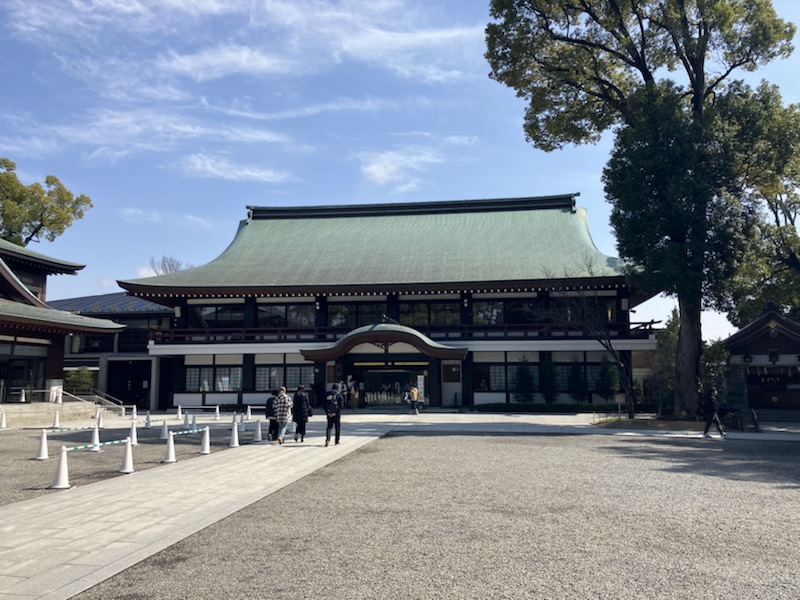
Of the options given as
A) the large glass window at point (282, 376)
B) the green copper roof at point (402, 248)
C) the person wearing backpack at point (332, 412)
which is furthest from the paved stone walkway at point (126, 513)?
the green copper roof at point (402, 248)

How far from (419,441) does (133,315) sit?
29689mm

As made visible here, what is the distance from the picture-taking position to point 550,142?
27859 mm

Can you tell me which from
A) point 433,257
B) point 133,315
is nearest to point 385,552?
point 433,257

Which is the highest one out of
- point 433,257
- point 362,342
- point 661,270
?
point 433,257

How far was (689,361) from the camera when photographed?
75.2 feet

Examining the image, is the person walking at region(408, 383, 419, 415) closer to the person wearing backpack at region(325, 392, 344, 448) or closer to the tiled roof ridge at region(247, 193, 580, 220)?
the person wearing backpack at region(325, 392, 344, 448)

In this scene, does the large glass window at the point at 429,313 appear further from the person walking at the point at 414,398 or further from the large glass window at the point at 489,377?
the person walking at the point at 414,398

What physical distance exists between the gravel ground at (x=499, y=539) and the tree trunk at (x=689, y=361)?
37.1 feet

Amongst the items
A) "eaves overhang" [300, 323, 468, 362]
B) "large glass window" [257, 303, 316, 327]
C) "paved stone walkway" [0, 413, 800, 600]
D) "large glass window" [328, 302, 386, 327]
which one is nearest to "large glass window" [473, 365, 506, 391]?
"eaves overhang" [300, 323, 468, 362]

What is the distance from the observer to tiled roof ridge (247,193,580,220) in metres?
40.8

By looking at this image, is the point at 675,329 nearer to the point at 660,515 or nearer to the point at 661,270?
the point at 661,270

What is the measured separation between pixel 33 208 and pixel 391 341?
87.3 ft

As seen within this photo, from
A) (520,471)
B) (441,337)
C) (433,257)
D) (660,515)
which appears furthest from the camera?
(433,257)

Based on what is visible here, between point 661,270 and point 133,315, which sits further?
point 133,315
